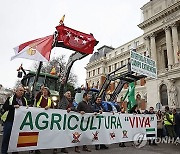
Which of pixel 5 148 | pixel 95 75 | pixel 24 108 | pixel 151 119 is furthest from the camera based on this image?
pixel 95 75

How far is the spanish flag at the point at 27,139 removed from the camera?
4973 millimetres

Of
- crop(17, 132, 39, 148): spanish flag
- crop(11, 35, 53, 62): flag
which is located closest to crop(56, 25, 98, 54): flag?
crop(11, 35, 53, 62): flag

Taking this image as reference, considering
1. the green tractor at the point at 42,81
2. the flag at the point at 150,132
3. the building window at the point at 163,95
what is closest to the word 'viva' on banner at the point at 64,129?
the flag at the point at 150,132

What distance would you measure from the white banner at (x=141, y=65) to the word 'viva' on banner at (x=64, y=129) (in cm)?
269

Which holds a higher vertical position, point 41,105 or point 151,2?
point 151,2

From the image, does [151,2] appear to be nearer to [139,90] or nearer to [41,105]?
[139,90]

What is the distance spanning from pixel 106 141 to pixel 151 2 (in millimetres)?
34221

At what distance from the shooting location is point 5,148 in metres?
4.81

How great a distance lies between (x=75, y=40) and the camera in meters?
8.51

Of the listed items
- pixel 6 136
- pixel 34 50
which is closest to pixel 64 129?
pixel 6 136

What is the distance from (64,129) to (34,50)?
10.2 feet

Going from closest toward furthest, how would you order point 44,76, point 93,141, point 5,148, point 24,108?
point 5,148 < point 24,108 < point 93,141 < point 44,76

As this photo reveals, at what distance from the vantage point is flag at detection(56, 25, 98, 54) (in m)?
8.20

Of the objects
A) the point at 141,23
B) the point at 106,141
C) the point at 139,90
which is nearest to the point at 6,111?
the point at 106,141
